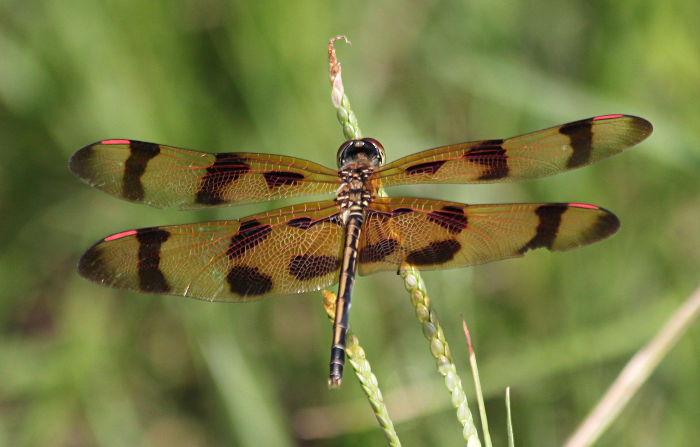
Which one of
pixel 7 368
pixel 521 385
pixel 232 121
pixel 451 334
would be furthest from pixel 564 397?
pixel 7 368

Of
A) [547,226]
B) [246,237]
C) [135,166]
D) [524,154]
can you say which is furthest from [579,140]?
[135,166]

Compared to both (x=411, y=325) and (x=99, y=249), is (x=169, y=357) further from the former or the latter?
(x=99, y=249)

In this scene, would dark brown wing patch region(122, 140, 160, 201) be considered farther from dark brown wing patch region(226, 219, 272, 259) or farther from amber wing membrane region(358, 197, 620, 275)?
amber wing membrane region(358, 197, 620, 275)

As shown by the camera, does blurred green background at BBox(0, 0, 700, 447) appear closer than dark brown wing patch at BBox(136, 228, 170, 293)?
No

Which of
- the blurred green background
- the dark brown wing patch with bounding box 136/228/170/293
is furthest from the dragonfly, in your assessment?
the blurred green background

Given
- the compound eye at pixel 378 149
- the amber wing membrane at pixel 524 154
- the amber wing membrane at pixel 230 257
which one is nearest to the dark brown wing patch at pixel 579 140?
the amber wing membrane at pixel 524 154

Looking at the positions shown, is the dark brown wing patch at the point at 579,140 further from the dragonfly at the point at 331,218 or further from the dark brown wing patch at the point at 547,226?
the dark brown wing patch at the point at 547,226
